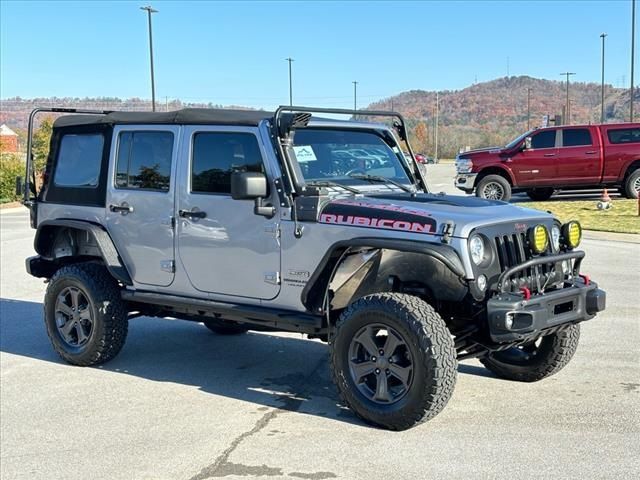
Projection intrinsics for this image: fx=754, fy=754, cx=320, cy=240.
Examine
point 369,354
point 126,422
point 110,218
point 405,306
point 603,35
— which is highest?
point 603,35

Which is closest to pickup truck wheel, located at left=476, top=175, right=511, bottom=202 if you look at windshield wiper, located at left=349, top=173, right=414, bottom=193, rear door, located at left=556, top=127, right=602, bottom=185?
rear door, located at left=556, top=127, right=602, bottom=185

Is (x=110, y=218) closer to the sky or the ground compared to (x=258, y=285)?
closer to the sky

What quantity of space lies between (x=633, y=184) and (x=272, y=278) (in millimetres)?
16494

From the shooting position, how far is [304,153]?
5.42 meters

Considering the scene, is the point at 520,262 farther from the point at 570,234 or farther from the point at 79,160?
the point at 79,160

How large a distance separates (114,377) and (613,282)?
21.2 feet

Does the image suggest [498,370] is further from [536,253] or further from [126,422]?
[126,422]

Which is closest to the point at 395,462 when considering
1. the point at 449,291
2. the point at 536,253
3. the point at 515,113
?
the point at 449,291

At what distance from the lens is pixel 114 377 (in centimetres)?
618

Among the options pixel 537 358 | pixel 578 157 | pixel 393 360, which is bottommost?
pixel 537 358

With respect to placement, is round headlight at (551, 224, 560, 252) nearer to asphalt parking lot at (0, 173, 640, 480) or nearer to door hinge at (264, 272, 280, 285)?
asphalt parking lot at (0, 173, 640, 480)

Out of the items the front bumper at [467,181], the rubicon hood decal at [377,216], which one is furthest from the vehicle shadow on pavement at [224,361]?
the front bumper at [467,181]

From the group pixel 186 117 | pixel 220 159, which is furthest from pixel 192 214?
pixel 186 117

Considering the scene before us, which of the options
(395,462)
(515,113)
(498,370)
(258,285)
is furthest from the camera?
(515,113)
